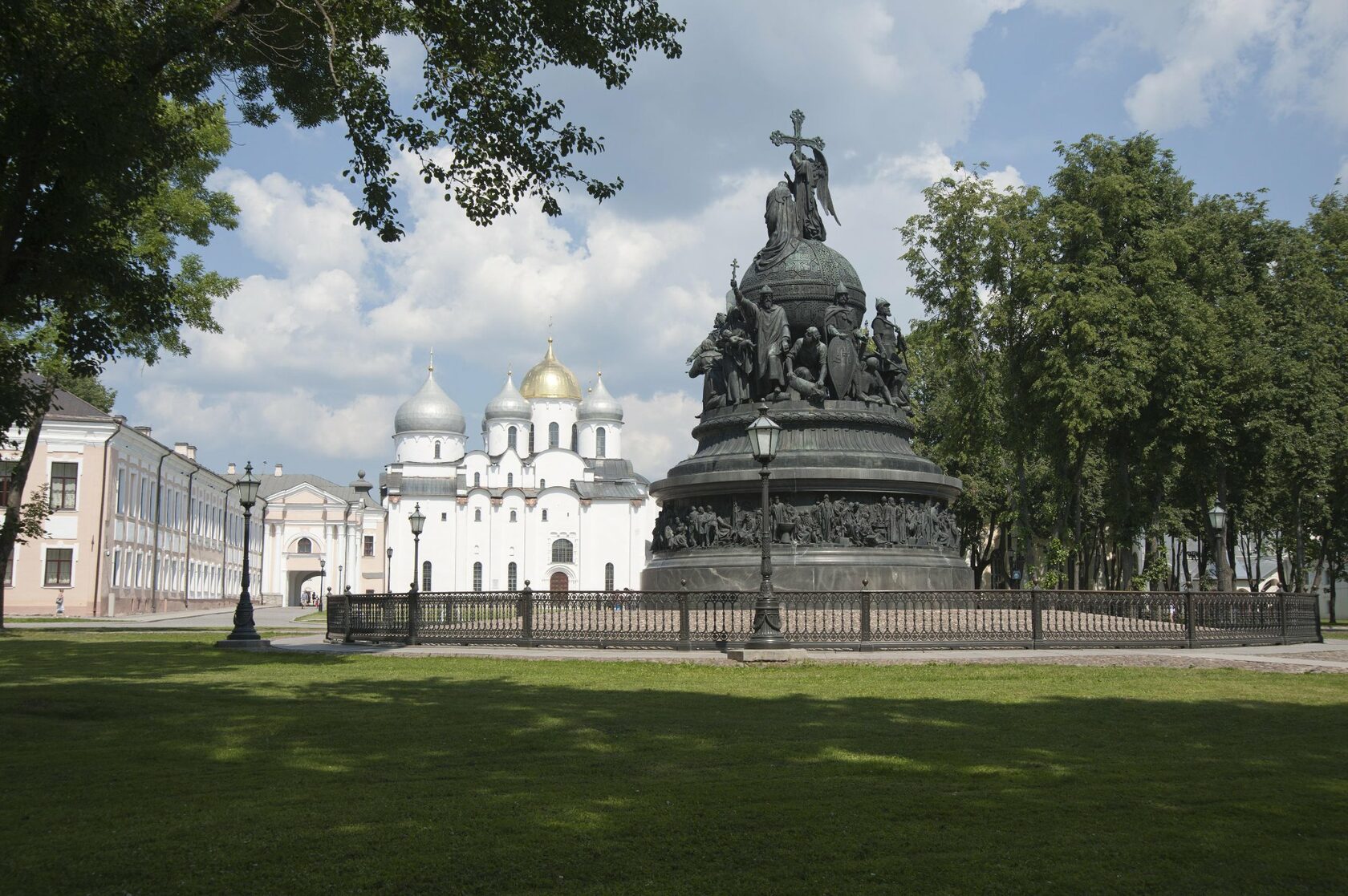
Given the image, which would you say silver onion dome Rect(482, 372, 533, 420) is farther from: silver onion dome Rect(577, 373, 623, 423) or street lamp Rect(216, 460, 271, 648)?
street lamp Rect(216, 460, 271, 648)

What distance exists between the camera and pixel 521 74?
14820 millimetres

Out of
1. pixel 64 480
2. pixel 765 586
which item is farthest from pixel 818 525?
pixel 64 480

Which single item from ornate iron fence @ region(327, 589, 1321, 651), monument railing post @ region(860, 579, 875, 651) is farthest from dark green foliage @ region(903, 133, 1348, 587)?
monument railing post @ region(860, 579, 875, 651)

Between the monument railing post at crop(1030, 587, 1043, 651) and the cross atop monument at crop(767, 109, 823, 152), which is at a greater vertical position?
the cross atop monument at crop(767, 109, 823, 152)

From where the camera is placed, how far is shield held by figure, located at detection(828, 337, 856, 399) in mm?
28688

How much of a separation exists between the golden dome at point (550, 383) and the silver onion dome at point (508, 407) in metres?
1.72

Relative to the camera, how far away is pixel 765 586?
62.3 feet

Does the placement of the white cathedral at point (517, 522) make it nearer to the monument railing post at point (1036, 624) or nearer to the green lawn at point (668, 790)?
the monument railing post at point (1036, 624)

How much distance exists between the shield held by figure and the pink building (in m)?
34.7

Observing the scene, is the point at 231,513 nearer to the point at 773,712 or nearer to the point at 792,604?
the point at 792,604

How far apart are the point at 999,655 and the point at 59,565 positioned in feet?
156

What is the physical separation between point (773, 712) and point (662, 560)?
15872mm

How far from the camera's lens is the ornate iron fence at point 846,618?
20.6 metres

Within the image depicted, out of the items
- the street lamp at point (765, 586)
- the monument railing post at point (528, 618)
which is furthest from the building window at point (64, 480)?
the street lamp at point (765, 586)
